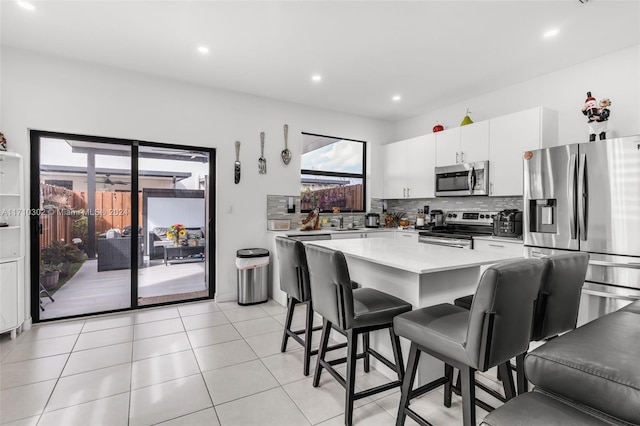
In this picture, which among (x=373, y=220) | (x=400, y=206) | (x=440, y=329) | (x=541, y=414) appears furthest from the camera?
(x=400, y=206)

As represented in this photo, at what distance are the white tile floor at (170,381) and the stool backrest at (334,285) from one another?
64cm

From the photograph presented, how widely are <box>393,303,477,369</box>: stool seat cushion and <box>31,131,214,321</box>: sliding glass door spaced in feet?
10.8

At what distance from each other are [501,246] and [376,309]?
8.01 ft

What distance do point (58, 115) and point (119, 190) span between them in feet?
3.12

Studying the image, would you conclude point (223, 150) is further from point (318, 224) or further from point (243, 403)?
point (243, 403)

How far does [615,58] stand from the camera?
3205 mm

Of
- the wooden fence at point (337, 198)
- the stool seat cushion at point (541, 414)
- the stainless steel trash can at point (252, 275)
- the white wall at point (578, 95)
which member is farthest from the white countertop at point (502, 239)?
the stool seat cushion at point (541, 414)

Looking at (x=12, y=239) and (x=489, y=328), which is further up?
(x=12, y=239)

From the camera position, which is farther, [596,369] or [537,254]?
[537,254]

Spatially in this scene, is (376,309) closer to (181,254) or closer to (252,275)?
(252,275)

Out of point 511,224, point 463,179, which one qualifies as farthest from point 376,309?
point 463,179

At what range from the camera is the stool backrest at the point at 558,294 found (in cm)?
156

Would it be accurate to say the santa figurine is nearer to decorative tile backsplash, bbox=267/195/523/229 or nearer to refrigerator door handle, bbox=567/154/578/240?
refrigerator door handle, bbox=567/154/578/240

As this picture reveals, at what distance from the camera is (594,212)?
2820mm
